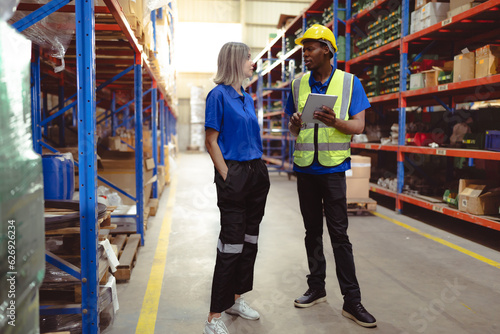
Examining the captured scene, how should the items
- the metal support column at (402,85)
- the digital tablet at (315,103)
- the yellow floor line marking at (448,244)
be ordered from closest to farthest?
the digital tablet at (315,103)
the yellow floor line marking at (448,244)
the metal support column at (402,85)

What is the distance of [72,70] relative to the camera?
19.2ft

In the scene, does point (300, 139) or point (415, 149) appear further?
point (415, 149)

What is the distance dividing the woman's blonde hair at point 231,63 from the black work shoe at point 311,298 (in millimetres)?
1660

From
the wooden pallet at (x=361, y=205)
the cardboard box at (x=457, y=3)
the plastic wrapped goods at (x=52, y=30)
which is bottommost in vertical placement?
the wooden pallet at (x=361, y=205)

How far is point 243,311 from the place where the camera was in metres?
2.90

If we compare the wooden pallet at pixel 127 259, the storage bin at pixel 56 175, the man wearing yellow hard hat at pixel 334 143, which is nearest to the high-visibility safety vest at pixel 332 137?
the man wearing yellow hard hat at pixel 334 143

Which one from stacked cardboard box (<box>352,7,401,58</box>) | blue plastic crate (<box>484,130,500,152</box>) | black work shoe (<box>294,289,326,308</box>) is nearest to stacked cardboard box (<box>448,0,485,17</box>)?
stacked cardboard box (<box>352,7,401,58</box>)

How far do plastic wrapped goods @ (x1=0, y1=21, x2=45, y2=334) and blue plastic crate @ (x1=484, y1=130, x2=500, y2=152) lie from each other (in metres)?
5.01

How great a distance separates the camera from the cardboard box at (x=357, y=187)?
6.64 meters

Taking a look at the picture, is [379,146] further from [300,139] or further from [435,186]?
[300,139]

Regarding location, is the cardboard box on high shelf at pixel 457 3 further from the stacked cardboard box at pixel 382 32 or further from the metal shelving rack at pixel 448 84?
the stacked cardboard box at pixel 382 32

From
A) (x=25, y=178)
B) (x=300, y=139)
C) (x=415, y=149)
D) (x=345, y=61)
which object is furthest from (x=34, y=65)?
(x=345, y=61)

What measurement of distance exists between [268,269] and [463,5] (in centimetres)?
423

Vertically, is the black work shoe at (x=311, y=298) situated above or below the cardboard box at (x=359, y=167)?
below
